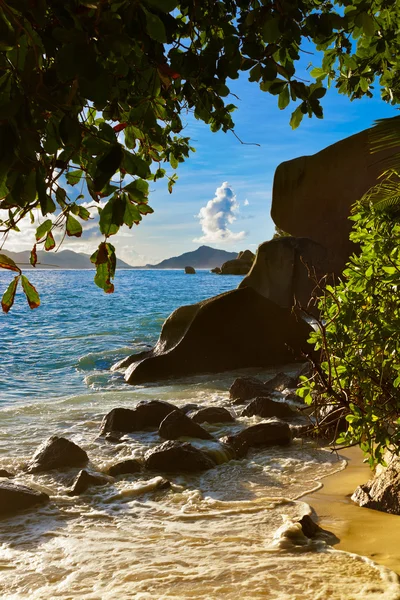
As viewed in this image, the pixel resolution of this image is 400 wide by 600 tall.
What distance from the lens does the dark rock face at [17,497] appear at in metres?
4.84

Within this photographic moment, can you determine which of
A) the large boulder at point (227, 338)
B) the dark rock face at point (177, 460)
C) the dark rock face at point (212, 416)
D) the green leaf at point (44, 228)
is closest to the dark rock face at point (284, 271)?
the large boulder at point (227, 338)

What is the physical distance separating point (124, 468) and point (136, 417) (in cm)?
180

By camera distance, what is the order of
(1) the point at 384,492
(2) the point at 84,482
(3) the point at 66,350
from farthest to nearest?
(3) the point at 66,350 → (2) the point at 84,482 → (1) the point at 384,492

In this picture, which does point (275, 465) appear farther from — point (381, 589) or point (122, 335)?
point (122, 335)

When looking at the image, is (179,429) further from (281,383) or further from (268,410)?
(281,383)

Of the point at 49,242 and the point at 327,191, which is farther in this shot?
the point at 327,191

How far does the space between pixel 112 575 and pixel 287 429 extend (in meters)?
3.53

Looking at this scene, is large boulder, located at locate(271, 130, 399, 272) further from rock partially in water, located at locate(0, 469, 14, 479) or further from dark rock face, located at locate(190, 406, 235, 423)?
rock partially in water, located at locate(0, 469, 14, 479)

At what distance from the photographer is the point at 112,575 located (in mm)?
3631

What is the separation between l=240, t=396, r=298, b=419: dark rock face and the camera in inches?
320

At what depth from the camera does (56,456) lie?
6.09 metres

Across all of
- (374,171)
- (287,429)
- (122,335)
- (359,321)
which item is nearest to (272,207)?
(374,171)

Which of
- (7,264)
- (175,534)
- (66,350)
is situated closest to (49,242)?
(7,264)

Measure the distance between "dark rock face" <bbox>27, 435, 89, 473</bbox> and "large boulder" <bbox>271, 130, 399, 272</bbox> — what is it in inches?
519
